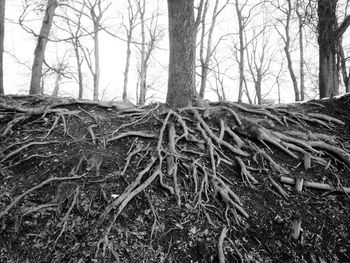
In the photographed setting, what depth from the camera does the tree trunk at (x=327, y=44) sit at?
632cm

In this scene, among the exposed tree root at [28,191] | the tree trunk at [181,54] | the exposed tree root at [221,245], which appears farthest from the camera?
the tree trunk at [181,54]

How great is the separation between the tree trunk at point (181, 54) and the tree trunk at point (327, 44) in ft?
12.5

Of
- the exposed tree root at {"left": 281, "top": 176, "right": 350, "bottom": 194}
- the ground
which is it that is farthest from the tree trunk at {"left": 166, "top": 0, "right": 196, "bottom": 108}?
the exposed tree root at {"left": 281, "top": 176, "right": 350, "bottom": 194}

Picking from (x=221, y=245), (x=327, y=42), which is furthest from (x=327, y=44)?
(x=221, y=245)

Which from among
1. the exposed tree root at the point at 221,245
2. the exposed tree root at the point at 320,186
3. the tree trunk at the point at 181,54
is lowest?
the exposed tree root at the point at 221,245

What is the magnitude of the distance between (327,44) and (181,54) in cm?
420

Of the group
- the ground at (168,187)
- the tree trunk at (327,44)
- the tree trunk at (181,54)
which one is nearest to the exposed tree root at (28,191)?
the ground at (168,187)

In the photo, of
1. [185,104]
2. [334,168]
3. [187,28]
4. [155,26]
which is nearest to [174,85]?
[185,104]

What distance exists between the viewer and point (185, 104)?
5.04 meters

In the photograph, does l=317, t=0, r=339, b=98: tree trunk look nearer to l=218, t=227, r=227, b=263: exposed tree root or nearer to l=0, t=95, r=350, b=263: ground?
l=0, t=95, r=350, b=263: ground

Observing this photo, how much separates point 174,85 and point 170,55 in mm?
613

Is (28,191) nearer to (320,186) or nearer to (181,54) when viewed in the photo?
(181,54)

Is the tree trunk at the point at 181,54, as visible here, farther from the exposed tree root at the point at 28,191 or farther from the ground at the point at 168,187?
the exposed tree root at the point at 28,191

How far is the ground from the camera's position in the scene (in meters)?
2.60
